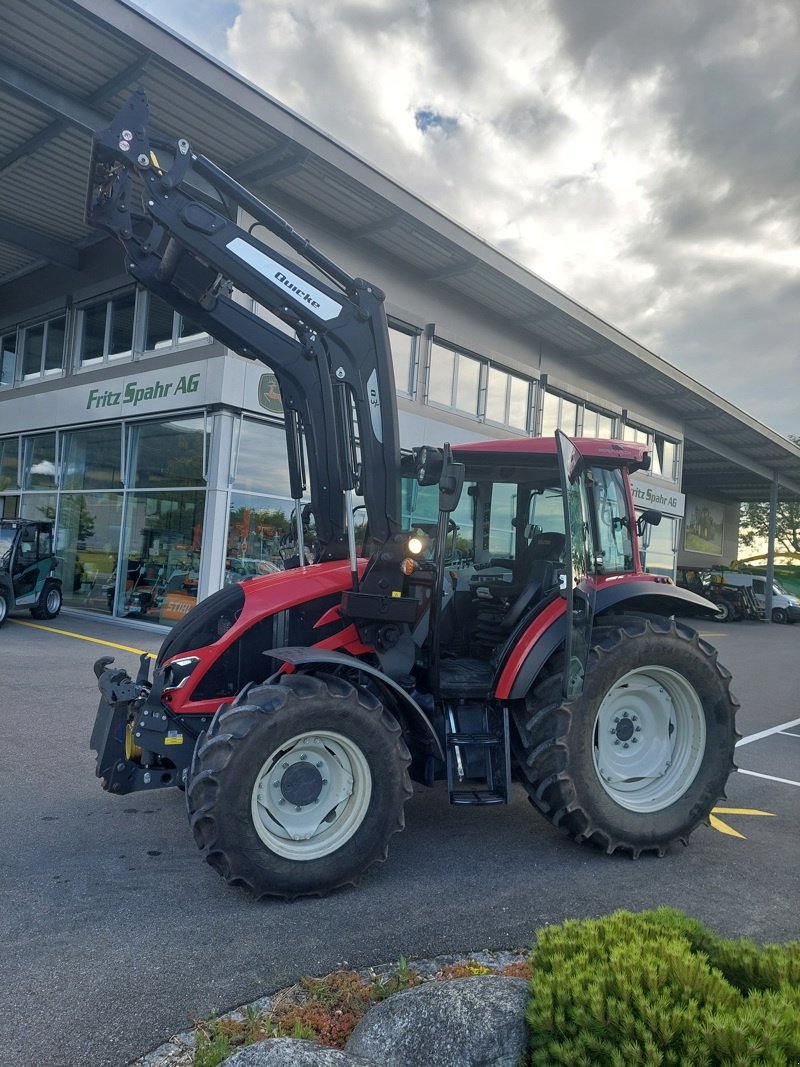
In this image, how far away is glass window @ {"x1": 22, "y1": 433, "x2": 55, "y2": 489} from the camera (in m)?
17.9

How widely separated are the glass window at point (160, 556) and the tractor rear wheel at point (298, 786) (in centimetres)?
1053

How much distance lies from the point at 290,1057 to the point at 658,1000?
3.25ft

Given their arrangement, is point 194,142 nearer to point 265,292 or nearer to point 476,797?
point 265,292

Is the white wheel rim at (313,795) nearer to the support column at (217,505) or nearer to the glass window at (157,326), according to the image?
the support column at (217,505)

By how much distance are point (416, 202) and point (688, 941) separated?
Answer: 14262 mm

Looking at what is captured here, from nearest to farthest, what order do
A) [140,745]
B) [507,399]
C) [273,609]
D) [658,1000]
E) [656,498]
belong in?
[658,1000] < [140,745] < [273,609] < [507,399] < [656,498]

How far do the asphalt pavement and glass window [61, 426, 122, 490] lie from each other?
10.6 metres

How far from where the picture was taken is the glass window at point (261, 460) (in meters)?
14.0

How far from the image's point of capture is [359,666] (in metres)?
3.94

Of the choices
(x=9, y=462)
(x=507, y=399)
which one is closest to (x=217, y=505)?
(x=9, y=462)

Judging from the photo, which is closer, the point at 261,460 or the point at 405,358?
the point at 261,460

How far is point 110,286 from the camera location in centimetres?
1648

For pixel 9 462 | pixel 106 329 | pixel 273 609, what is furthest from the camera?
pixel 9 462

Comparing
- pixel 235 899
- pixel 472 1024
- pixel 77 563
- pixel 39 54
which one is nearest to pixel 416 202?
pixel 39 54
